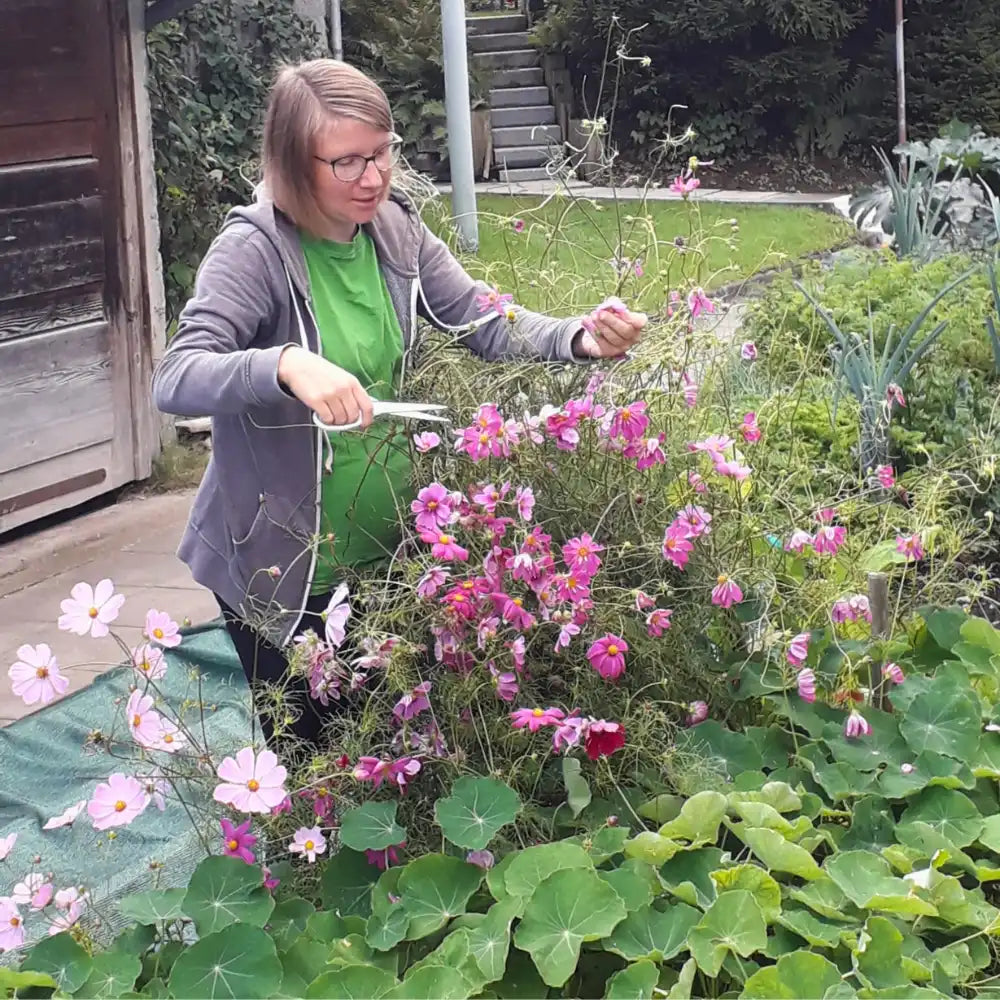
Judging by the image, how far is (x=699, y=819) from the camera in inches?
77.8

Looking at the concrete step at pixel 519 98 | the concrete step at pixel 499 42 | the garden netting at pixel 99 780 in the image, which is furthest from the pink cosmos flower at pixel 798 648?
the concrete step at pixel 499 42

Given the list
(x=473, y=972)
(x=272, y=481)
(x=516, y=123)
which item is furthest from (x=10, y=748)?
(x=516, y=123)

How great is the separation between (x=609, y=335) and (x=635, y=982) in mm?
1018

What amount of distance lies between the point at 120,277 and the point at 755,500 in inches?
148

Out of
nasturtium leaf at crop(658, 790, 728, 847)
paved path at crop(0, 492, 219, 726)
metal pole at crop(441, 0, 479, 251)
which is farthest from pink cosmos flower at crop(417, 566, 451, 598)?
metal pole at crop(441, 0, 479, 251)

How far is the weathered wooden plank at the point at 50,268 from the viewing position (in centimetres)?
504

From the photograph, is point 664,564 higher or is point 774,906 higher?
point 664,564

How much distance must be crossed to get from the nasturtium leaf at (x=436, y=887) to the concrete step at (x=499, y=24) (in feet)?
52.7

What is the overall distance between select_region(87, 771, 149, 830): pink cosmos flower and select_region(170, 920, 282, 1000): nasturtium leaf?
0.66 feet

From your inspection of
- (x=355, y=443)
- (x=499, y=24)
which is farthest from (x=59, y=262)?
(x=499, y=24)

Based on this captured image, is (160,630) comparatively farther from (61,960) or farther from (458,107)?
(458,107)

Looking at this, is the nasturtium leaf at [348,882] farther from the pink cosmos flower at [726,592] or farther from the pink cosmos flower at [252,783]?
the pink cosmos flower at [726,592]

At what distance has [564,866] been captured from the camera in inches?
72.8

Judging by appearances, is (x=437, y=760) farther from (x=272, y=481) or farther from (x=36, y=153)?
(x=36, y=153)
